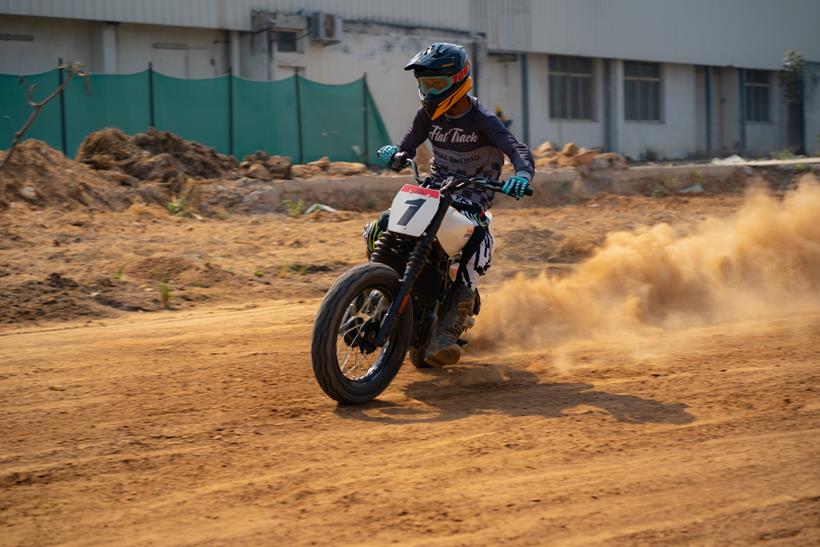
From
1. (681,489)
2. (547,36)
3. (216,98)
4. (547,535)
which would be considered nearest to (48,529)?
(547,535)

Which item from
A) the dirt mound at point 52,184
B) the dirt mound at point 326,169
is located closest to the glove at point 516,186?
the dirt mound at point 52,184

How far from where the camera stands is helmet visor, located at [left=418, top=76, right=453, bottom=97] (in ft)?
19.9

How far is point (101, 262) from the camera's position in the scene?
34.4 ft

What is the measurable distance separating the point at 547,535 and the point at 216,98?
1637 cm

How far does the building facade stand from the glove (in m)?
15.8

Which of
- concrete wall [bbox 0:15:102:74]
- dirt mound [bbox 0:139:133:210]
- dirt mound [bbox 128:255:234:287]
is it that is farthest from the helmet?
concrete wall [bbox 0:15:102:74]

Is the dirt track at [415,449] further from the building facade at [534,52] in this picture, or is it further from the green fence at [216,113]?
the building facade at [534,52]

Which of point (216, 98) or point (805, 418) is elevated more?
point (216, 98)

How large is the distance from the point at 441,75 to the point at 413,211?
916mm

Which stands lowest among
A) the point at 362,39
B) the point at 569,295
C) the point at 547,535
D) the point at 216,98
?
the point at 547,535

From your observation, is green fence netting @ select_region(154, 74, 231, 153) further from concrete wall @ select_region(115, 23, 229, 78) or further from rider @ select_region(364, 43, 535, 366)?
rider @ select_region(364, 43, 535, 366)

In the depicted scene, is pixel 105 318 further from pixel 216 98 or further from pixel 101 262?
pixel 216 98

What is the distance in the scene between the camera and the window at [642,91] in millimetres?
32719

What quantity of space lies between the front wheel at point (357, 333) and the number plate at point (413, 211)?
28cm
